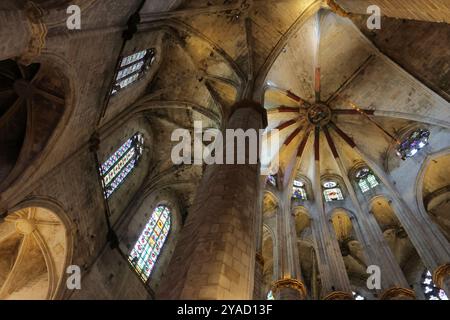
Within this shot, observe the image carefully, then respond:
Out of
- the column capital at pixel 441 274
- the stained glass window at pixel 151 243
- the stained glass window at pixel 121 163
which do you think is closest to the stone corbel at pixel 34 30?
the stained glass window at pixel 121 163

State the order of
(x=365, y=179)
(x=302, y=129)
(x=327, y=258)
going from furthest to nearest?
(x=302, y=129), (x=365, y=179), (x=327, y=258)

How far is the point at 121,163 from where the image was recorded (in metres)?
12.6

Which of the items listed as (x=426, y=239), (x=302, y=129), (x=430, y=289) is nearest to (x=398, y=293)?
(x=426, y=239)

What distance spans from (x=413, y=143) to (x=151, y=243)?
996 cm

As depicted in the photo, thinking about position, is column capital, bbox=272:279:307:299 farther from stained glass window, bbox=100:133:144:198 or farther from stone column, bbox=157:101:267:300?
stained glass window, bbox=100:133:144:198

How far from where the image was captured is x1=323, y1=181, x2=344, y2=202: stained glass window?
1543 cm

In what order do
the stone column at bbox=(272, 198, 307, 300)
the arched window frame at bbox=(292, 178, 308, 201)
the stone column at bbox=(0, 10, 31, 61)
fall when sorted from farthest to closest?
1. the arched window frame at bbox=(292, 178, 308, 201)
2. the stone column at bbox=(272, 198, 307, 300)
3. the stone column at bbox=(0, 10, 31, 61)

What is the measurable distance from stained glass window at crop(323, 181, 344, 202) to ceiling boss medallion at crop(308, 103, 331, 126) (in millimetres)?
2485

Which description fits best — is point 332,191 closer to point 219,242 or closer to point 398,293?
point 398,293

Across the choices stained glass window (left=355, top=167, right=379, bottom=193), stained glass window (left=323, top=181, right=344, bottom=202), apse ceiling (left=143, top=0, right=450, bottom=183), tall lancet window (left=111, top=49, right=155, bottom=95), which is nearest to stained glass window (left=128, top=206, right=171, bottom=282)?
apse ceiling (left=143, top=0, right=450, bottom=183)

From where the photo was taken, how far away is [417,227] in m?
11.5

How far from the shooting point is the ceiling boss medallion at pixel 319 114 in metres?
16.1
